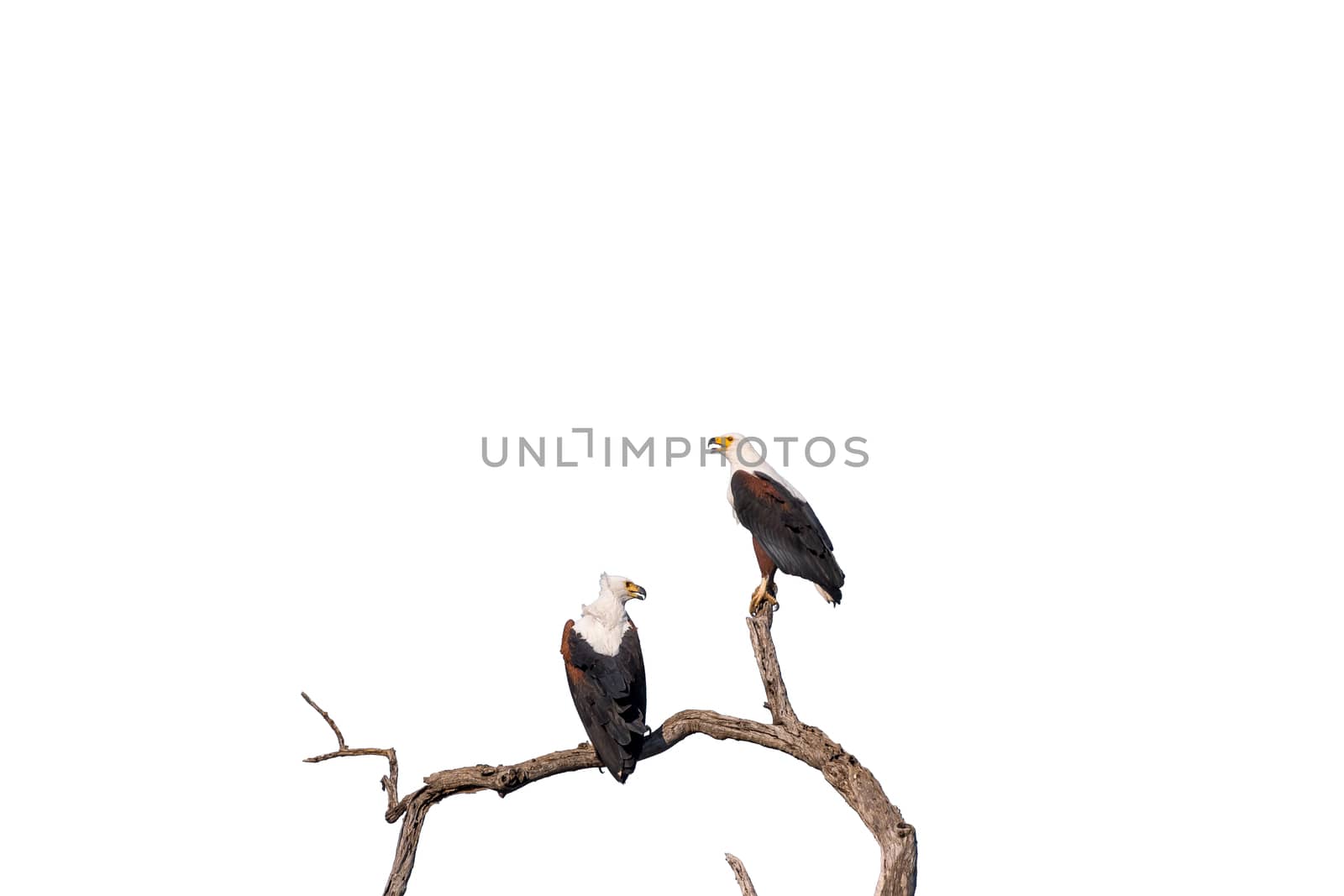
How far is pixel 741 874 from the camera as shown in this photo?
Result: 26.6 feet

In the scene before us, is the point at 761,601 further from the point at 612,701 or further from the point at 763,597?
the point at 612,701

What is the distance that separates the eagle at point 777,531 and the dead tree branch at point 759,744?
0.39m

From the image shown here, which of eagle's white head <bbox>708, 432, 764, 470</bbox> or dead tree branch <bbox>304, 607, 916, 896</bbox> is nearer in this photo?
dead tree branch <bbox>304, 607, 916, 896</bbox>

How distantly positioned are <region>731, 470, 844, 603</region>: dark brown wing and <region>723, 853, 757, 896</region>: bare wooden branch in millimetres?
2181

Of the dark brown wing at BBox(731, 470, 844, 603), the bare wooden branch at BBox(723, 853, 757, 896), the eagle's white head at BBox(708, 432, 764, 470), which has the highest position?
the eagle's white head at BBox(708, 432, 764, 470)

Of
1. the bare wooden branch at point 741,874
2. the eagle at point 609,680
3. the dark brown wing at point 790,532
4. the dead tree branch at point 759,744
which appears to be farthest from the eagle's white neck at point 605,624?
the bare wooden branch at point 741,874

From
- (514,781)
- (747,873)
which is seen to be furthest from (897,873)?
(514,781)

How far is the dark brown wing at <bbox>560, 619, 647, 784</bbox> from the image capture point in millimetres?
8320

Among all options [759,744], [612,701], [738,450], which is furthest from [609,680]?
[738,450]

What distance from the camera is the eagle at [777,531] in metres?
9.12

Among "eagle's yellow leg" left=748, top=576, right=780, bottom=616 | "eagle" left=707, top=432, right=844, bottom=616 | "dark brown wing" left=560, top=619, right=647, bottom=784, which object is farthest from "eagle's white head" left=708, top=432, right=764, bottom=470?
"dark brown wing" left=560, top=619, right=647, bottom=784

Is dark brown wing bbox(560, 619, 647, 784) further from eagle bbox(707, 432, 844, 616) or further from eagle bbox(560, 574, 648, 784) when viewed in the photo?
eagle bbox(707, 432, 844, 616)

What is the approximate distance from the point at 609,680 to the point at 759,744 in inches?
48.9

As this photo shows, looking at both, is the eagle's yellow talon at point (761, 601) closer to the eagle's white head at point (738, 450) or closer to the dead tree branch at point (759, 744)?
the dead tree branch at point (759, 744)
